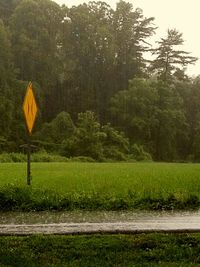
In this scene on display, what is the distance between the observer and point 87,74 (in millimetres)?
61469

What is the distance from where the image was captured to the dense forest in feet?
167

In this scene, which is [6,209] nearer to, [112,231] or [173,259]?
[112,231]

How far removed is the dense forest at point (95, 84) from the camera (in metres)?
51.0

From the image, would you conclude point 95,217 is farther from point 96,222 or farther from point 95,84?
point 95,84

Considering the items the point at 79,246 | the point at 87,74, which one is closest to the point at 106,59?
the point at 87,74

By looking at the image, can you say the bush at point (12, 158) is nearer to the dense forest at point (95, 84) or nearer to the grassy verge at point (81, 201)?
the dense forest at point (95, 84)

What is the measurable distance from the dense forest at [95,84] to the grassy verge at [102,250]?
122ft

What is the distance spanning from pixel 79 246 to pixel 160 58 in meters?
57.1

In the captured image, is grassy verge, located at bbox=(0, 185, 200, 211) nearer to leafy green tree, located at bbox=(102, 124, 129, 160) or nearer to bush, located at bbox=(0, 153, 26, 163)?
bush, located at bbox=(0, 153, 26, 163)

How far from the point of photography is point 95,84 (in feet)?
204

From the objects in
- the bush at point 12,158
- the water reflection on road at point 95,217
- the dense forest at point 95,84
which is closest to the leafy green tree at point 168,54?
the dense forest at point 95,84

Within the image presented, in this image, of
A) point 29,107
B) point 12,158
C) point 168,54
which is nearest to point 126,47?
point 168,54

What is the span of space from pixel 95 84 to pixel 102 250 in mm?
53998

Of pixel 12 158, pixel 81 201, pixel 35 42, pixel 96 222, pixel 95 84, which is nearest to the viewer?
pixel 96 222
